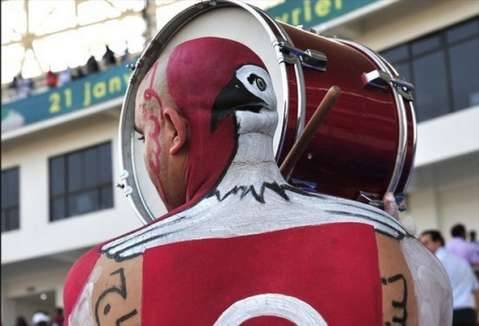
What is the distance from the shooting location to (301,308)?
1410 millimetres

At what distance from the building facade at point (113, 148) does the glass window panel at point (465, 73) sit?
0.05 ft

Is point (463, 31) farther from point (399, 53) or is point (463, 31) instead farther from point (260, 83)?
point (260, 83)

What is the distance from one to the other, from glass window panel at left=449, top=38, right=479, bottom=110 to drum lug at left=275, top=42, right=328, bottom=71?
432 inches

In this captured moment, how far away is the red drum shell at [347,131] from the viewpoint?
2.27 metres

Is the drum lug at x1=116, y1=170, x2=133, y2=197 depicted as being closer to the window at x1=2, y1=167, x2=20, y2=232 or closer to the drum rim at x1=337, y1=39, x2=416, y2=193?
the drum rim at x1=337, y1=39, x2=416, y2=193

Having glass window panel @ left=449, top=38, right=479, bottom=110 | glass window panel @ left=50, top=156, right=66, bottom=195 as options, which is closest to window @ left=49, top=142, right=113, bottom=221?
glass window panel @ left=50, top=156, right=66, bottom=195

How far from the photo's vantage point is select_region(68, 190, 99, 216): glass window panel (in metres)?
18.4

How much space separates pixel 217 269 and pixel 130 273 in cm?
13

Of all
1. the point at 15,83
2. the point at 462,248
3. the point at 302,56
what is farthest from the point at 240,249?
the point at 15,83

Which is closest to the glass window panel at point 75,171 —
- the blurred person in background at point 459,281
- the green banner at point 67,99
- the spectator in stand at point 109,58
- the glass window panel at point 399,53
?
the green banner at point 67,99

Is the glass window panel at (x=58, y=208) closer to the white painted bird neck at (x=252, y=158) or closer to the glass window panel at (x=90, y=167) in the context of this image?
the glass window panel at (x=90, y=167)

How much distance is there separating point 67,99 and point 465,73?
7.95 metres

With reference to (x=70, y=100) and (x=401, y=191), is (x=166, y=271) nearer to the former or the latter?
(x=401, y=191)

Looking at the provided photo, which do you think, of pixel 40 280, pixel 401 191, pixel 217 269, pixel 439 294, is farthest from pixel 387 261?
pixel 40 280
